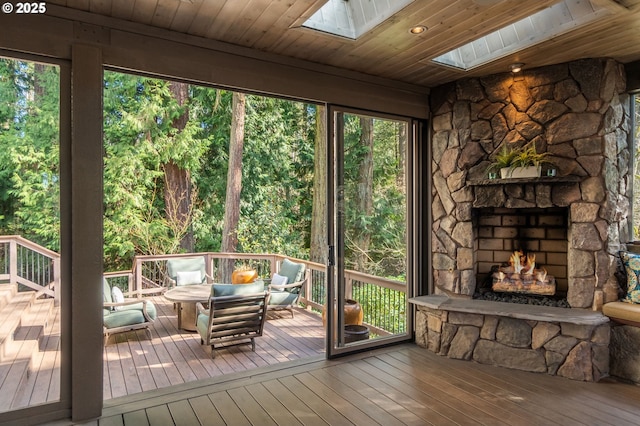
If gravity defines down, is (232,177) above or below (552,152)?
above

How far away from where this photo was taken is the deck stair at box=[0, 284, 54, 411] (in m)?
2.63

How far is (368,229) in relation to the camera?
4184mm

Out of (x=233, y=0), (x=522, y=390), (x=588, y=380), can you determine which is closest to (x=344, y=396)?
(x=522, y=390)

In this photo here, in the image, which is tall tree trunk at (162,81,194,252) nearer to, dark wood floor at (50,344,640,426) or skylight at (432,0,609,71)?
dark wood floor at (50,344,640,426)

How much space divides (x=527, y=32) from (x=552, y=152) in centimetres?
116

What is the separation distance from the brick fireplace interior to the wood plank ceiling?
1501 millimetres

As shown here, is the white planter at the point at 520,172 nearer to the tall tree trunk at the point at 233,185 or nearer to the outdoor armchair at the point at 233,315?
the outdoor armchair at the point at 233,315

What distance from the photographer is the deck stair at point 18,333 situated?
263 cm

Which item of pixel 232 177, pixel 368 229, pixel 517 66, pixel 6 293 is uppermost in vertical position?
pixel 517 66

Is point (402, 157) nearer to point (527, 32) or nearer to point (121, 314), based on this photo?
point (527, 32)

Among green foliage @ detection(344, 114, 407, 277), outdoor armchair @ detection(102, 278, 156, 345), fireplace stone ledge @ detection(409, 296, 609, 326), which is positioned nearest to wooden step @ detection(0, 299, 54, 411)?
outdoor armchair @ detection(102, 278, 156, 345)

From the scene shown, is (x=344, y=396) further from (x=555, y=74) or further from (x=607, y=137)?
(x=555, y=74)

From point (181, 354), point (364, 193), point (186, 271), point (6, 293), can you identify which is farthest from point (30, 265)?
point (186, 271)

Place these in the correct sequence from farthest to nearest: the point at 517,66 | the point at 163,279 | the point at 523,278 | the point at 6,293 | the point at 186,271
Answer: the point at 163,279, the point at 186,271, the point at 523,278, the point at 517,66, the point at 6,293
